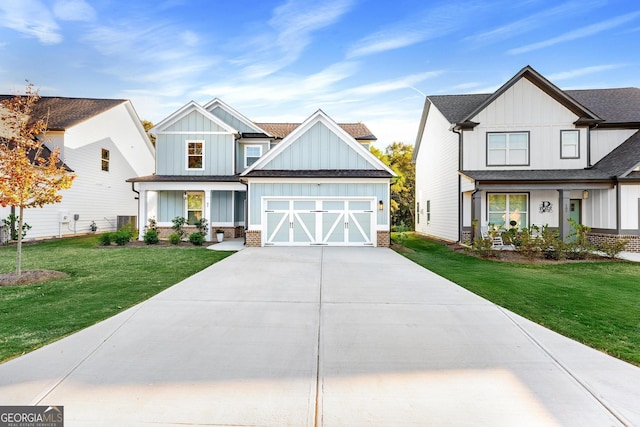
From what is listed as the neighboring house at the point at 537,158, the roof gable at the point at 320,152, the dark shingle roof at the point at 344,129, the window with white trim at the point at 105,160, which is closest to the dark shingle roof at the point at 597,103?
the neighboring house at the point at 537,158

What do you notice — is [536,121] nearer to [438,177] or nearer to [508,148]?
[508,148]

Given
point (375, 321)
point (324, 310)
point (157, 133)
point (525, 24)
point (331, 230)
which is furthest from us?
point (157, 133)

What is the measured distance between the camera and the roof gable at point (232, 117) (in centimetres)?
1800

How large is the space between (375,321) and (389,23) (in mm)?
14802

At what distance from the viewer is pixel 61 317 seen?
4.70m

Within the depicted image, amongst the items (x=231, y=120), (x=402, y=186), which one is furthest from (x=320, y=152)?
(x=402, y=186)

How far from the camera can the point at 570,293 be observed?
6.52m

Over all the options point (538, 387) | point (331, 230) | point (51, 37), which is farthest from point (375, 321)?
point (51, 37)

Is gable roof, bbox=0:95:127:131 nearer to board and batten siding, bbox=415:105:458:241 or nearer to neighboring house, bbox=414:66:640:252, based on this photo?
board and batten siding, bbox=415:105:458:241

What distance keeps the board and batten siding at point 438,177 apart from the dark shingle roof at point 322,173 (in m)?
4.60

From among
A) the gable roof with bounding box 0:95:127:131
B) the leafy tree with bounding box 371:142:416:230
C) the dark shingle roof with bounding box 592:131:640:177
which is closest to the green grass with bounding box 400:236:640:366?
the dark shingle roof with bounding box 592:131:640:177

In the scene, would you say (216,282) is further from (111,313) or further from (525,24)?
(525,24)

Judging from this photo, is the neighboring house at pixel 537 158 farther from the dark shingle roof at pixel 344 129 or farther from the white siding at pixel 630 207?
the dark shingle roof at pixel 344 129

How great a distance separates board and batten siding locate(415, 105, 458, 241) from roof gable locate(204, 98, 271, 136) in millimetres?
10490
